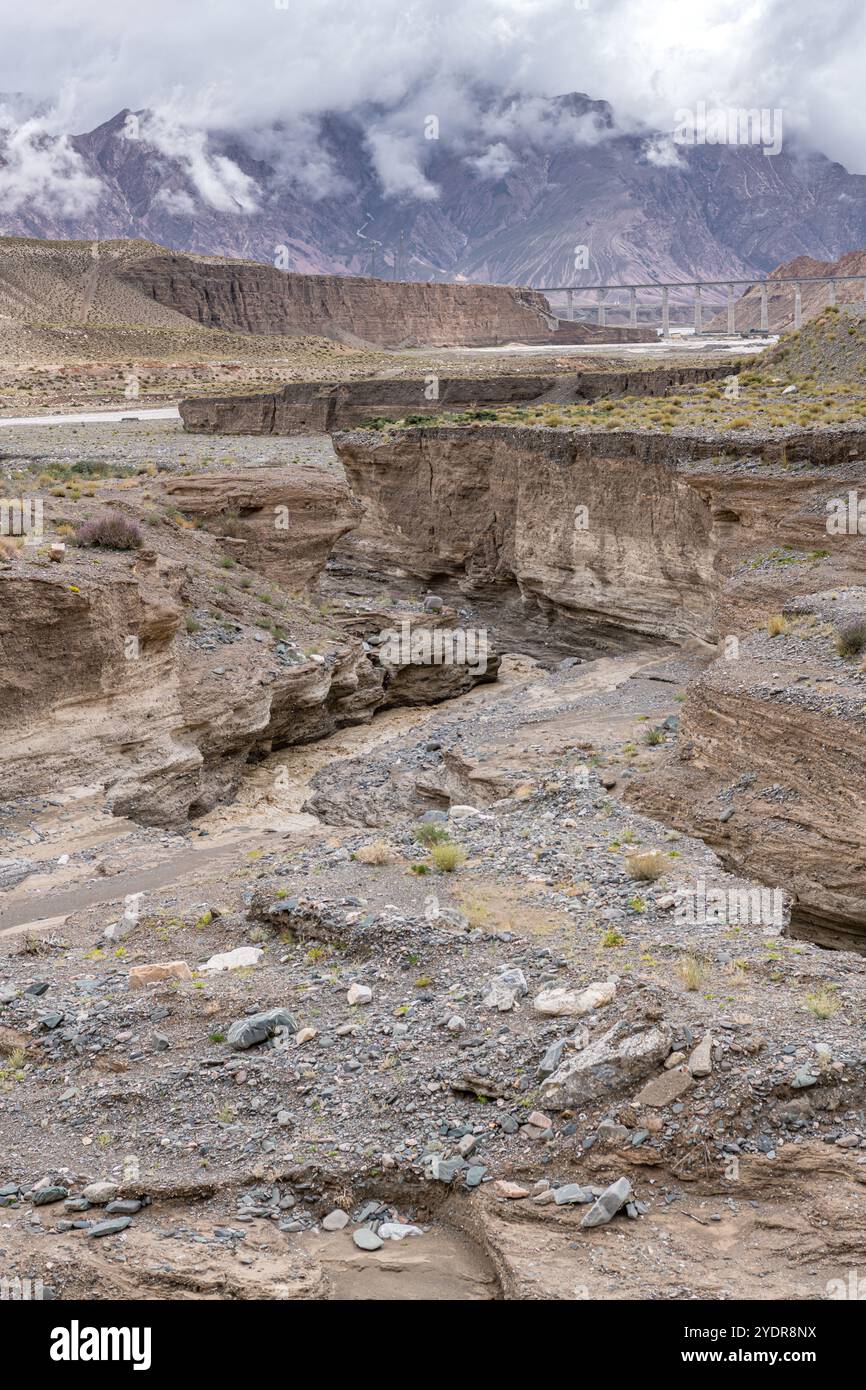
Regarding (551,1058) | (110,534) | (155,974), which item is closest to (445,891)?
(155,974)

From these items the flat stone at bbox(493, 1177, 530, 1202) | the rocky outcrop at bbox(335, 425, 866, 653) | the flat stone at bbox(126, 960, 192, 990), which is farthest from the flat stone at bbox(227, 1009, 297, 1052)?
the rocky outcrop at bbox(335, 425, 866, 653)

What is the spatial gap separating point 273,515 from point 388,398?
27032 mm

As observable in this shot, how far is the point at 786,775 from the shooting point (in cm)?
1212

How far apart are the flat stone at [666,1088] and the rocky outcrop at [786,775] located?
4759 millimetres

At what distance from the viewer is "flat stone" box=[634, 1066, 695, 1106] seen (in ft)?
22.3

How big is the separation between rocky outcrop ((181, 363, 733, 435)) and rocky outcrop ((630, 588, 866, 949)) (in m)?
35.6

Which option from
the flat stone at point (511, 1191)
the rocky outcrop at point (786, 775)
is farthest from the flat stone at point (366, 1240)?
the rocky outcrop at point (786, 775)

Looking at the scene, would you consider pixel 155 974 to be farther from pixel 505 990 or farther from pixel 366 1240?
pixel 366 1240

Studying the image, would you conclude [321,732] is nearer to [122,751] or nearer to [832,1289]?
[122,751]

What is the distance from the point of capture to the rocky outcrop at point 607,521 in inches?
749

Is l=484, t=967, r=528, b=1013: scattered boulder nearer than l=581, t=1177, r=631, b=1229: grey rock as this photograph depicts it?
No

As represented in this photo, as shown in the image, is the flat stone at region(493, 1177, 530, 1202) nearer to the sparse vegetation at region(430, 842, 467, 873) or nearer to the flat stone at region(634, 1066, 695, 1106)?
the flat stone at region(634, 1066, 695, 1106)

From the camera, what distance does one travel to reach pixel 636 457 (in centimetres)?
2291

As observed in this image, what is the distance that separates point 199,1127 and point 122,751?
360 inches
